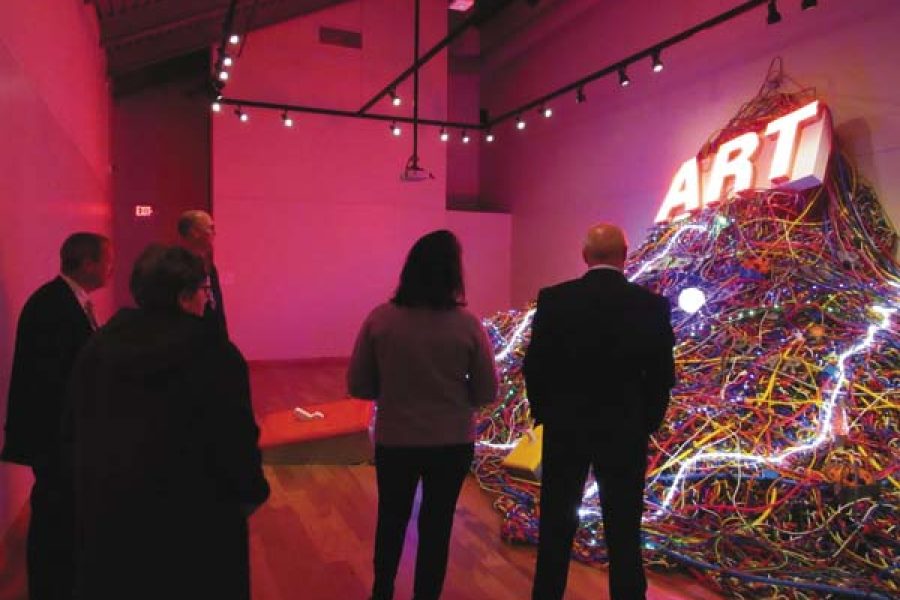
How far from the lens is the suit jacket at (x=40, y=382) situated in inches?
85.7

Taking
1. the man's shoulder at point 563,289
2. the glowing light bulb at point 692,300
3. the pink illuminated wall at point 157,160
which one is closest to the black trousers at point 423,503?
the man's shoulder at point 563,289

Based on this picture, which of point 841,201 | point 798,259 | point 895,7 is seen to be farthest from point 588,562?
point 895,7

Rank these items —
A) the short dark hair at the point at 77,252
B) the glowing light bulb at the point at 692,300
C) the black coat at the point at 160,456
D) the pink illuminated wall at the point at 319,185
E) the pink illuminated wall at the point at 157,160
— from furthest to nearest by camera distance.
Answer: the pink illuminated wall at the point at 157,160 < the pink illuminated wall at the point at 319,185 < the glowing light bulb at the point at 692,300 < the short dark hair at the point at 77,252 < the black coat at the point at 160,456

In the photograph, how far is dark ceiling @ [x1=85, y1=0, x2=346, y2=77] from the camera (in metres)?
6.86

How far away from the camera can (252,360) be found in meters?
8.83

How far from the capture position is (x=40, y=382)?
85.7 inches

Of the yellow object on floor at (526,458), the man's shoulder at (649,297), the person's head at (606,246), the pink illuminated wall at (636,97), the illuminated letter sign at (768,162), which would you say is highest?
the pink illuminated wall at (636,97)

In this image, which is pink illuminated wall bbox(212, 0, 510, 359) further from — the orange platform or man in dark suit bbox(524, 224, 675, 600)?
man in dark suit bbox(524, 224, 675, 600)

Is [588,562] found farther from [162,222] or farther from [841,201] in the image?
[162,222]

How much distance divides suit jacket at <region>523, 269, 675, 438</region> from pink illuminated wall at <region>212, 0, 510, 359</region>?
23.7 ft

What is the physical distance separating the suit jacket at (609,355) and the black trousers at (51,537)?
5.49 feet

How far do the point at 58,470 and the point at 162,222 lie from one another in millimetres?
8198

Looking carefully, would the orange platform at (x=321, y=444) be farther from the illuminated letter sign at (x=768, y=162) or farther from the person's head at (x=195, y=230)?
the illuminated letter sign at (x=768, y=162)

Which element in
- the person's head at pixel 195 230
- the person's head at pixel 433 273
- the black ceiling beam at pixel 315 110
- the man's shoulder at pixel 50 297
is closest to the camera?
the person's head at pixel 433 273
